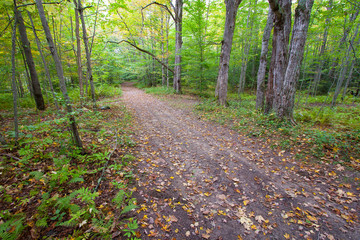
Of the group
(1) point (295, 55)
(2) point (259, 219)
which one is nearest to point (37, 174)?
(2) point (259, 219)

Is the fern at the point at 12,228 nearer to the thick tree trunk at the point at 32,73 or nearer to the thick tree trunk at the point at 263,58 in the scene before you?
the thick tree trunk at the point at 32,73

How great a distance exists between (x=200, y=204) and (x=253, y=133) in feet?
13.0

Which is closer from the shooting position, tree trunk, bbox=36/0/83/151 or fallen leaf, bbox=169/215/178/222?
fallen leaf, bbox=169/215/178/222

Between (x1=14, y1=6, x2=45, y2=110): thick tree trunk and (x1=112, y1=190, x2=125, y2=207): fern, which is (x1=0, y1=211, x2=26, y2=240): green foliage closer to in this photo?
(x1=112, y1=190, x2=125, y2=207): fern

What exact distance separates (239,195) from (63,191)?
11.8 ft

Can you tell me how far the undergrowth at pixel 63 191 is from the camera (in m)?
2.17

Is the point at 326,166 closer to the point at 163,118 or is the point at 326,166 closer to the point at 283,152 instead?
the point at 283,152

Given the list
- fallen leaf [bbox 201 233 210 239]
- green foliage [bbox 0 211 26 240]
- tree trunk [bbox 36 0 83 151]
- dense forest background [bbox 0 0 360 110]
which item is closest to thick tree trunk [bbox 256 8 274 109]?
dense forest background [bbox 0 0 360 110]

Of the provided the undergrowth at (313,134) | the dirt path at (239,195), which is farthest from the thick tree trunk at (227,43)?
the dirt path at (239,195)

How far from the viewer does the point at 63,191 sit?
2.82 metres

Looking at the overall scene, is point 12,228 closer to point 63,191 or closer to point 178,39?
point 63,191

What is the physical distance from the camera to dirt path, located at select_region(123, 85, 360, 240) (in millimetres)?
2480

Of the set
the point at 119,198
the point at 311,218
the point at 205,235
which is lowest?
the point at 205,235

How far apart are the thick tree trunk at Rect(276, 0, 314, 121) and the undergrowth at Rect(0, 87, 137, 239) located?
6.17 meters
